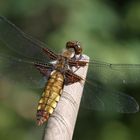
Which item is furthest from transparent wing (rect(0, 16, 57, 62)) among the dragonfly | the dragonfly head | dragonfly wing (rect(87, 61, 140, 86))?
dragonfly wing (rect(87, 61, 140, 86))

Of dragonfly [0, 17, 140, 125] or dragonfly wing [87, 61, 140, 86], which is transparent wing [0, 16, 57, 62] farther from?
dragonfly wing [87, 61, 140, 86]

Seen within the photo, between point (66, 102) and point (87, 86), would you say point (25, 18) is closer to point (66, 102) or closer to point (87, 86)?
point (87, 86)

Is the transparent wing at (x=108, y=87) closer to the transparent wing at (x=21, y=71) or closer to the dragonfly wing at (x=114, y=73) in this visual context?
the dragonfly wing at (x=114, y=73)

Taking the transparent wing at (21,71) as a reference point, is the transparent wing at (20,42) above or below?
above

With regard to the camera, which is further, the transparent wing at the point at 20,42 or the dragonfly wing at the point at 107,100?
the transparent wing at the point at 20,42

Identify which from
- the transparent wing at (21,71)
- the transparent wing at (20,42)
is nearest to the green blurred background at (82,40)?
the transparent wing at (20,42)

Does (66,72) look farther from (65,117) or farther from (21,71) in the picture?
(65,117)

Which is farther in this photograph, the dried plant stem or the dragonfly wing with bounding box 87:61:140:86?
the dragonfly wing with bounding box 87:61:140:86
